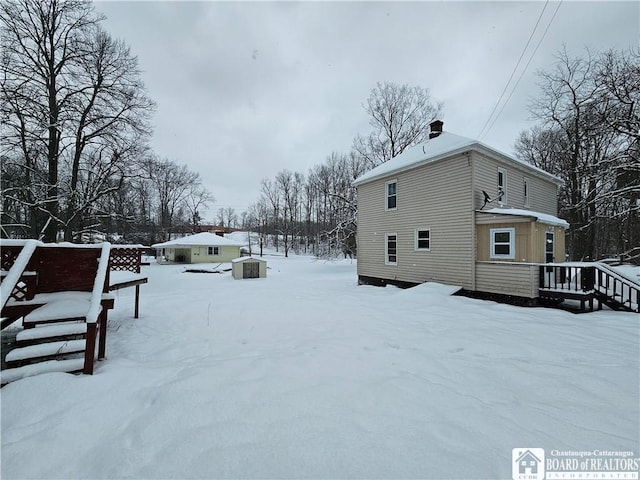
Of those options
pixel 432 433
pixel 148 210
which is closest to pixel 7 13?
pixel 432 433

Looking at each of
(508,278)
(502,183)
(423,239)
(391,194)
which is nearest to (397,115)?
(391,194)

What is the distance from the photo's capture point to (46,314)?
360 centimetres

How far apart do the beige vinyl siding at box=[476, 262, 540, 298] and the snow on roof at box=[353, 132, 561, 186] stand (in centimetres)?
445

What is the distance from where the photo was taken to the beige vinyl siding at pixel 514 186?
982cm

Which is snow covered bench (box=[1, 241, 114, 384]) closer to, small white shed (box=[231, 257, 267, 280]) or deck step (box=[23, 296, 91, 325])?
deck step (box=[23, 296, 91, 325])

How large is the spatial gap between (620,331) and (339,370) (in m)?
6.43

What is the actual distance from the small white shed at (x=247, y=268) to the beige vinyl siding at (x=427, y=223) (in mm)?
7885

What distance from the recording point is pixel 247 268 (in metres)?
17.7

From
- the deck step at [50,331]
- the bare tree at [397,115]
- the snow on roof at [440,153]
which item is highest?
the bare tree at [397,115]

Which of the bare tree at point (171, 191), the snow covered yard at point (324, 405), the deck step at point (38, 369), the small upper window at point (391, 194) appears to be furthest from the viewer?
the bare tree at point (171, 191)

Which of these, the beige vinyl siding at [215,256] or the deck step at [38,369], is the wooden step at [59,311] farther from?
the beige vinyl siding at [215,256]

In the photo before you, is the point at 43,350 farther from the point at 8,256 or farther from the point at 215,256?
the point at 215,256

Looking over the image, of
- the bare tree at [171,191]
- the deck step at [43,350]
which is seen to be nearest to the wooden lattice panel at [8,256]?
the deck step at [43,350]

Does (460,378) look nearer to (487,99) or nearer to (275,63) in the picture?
(487,99)
